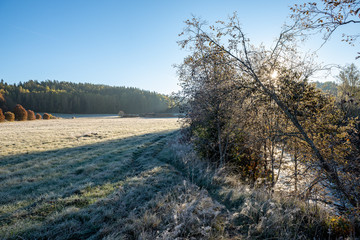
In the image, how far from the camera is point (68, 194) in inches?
217

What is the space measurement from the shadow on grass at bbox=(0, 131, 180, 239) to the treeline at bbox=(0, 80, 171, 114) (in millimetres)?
55679

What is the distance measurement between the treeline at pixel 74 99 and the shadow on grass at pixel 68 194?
55679 mm

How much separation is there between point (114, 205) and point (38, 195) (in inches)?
110

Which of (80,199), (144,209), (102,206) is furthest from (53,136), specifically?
(144,209)

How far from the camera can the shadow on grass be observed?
3654 mm

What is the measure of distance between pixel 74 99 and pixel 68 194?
91822mm

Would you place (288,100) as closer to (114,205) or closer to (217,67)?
(217,67)

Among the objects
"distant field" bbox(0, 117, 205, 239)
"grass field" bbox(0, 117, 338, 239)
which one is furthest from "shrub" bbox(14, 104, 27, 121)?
"grass field" bbox(0, 117, 338, 239)

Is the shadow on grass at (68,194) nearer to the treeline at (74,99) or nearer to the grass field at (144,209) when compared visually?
the grass field at (144,209)

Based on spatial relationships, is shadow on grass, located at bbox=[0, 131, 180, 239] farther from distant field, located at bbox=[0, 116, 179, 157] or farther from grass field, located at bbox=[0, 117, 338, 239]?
distant field, located at bbox=[0, 116, 179, 157]

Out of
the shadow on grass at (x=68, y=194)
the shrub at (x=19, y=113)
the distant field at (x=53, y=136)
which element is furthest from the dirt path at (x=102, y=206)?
the shrub at (x=19, y=113)

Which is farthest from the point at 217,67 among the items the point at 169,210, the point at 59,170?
the point at 59,170

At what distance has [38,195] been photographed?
5.49 meters

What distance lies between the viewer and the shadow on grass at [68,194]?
3654 mm
